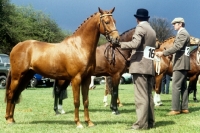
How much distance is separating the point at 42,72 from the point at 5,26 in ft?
134

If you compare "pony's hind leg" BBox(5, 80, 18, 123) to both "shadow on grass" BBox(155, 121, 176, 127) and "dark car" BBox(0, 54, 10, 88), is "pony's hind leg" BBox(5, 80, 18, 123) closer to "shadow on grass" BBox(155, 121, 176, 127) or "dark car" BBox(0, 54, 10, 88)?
"shadow on grass" BBox(155, 121, 176, 127)

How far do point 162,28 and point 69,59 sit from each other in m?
62.5

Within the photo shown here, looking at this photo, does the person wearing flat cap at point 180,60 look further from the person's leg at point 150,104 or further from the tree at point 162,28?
the tree at point 162,28

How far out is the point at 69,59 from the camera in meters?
7.25

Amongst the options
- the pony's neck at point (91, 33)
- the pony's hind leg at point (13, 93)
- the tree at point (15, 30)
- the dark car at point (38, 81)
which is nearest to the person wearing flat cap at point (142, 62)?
the pony's neck at point (91, 33)

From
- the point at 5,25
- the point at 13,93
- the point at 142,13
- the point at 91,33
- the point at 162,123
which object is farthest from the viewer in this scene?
the point at 5,25

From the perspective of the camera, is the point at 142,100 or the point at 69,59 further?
the point at 69,59

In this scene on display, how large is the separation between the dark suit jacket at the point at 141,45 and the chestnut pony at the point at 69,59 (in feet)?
1.23

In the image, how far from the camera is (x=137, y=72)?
6.76 metres

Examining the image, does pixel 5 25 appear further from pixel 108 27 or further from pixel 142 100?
pixel 142 100

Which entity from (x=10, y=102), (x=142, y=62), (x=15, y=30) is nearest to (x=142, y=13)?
(x=142, y=62)

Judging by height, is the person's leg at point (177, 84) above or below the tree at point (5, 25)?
below

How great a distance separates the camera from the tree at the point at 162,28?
2617 inches

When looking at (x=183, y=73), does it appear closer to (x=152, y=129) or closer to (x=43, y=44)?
(x=152, y=129)
